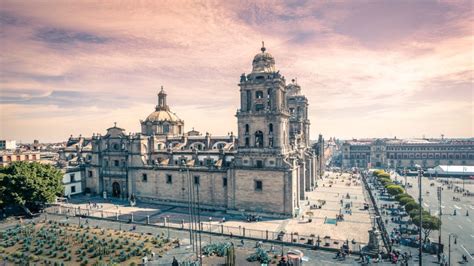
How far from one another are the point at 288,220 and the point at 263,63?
84.3 ft

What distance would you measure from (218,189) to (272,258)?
20.8 m

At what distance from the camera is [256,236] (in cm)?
3659

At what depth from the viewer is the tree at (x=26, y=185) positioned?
42781 millimetres

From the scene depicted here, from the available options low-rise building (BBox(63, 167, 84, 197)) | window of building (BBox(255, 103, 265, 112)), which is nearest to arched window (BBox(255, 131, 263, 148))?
window of building (BBox(255, 103, 265, 112))

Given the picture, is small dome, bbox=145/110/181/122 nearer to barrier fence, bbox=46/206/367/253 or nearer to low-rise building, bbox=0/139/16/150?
barrier fence, bbox=46/206/367/253

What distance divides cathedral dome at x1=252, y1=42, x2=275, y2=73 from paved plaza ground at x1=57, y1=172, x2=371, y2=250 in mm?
24324

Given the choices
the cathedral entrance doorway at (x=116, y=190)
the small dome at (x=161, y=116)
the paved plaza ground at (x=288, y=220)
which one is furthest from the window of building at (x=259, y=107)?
the cathedral entrance doorway at (x=116, y=190)

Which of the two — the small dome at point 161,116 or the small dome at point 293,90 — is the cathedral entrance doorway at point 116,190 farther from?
the small dome at point 293,90

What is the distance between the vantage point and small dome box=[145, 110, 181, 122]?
67.1 metres

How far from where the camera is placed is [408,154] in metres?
124

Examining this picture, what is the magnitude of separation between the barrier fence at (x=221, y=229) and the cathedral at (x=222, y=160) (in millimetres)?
6151

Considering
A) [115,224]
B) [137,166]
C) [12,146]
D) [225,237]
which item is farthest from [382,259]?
[12,146]

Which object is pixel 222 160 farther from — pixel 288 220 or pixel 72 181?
pixel 72 181

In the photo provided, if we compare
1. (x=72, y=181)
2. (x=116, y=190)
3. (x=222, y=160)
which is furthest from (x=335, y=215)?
(x=72, y=181)
